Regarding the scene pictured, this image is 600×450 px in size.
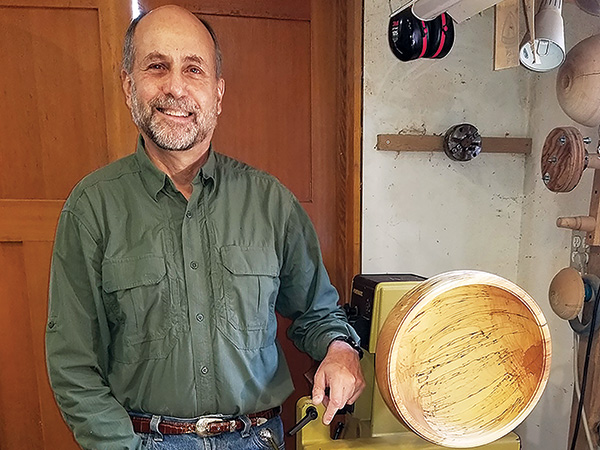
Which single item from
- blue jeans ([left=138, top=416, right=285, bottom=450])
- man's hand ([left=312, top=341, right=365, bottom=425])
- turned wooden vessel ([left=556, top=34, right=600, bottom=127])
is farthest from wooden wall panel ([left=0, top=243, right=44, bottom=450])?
turned wooden vessel ([left=556, top=34, right=600, bottom=127])

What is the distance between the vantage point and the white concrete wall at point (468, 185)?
4.96 ft

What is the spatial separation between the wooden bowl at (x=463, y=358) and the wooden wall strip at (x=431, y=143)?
0.73 metres

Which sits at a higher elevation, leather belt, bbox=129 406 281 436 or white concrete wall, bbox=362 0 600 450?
white concrete wall, bbox=362 0 600 450

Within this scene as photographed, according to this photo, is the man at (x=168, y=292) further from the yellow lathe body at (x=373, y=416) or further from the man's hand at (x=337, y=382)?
the yellow lathe body at (x=373, y=416)

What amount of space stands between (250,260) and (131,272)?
246 mm

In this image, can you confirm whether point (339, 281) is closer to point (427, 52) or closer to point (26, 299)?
point (427, 52)

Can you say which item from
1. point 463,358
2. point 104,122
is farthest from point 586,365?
point 104,122

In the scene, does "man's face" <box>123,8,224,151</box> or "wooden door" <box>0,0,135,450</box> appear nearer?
"man's face" <box>123,8,224,151</box>

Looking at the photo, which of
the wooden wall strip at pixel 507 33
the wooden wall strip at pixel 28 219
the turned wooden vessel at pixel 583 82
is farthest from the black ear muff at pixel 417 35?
the wooden wall strip at pixel 28 219

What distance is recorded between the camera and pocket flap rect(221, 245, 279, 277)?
3.37ft

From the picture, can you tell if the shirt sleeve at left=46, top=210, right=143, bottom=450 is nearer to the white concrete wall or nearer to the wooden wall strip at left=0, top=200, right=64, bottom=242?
the wooden wall strip at left=0, top=200, right=64, bottom=242

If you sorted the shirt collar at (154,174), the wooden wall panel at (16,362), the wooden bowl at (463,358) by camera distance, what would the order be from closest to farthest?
the wooden bowl at (463,358) < the shirt collar at (154,174) < the wooden wall panel at (16,362)

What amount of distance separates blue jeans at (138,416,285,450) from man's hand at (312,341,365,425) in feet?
0.66

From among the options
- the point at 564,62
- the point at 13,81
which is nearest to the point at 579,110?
the point at 564,62
